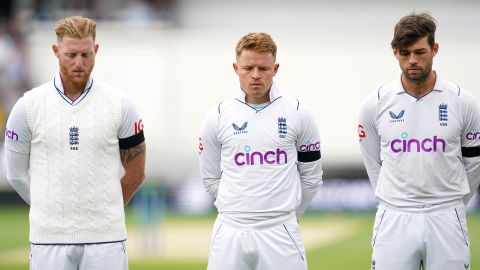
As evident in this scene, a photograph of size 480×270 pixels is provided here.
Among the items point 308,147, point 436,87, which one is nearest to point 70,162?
point 308,147

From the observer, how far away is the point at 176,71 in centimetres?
1983

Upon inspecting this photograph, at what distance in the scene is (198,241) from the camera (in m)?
13.7

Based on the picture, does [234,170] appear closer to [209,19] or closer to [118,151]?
[118,151]

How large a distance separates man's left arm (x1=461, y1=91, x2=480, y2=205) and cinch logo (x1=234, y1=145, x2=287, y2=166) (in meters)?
0.98

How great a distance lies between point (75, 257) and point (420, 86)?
6.49ft

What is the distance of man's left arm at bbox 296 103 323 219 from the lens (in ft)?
18.1

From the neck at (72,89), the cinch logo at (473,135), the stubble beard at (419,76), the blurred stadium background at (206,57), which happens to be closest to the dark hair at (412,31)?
the stubble beard at (419,76)

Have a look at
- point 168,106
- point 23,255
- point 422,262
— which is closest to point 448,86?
point 422,262

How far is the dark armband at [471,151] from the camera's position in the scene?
5652 mm

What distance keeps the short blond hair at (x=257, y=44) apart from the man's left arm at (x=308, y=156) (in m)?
0.36

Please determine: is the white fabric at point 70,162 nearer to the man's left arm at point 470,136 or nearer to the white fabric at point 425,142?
the white fabric at point 425,142

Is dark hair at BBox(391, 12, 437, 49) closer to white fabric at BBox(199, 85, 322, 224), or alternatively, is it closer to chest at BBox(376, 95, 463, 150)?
chest at BBox(376, 95, 463, 150)

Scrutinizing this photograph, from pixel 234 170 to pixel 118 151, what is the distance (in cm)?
59

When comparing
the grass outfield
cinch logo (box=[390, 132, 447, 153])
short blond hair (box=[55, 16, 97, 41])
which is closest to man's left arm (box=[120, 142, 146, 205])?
short blond hair (box=[55, 16, 97, 41])
